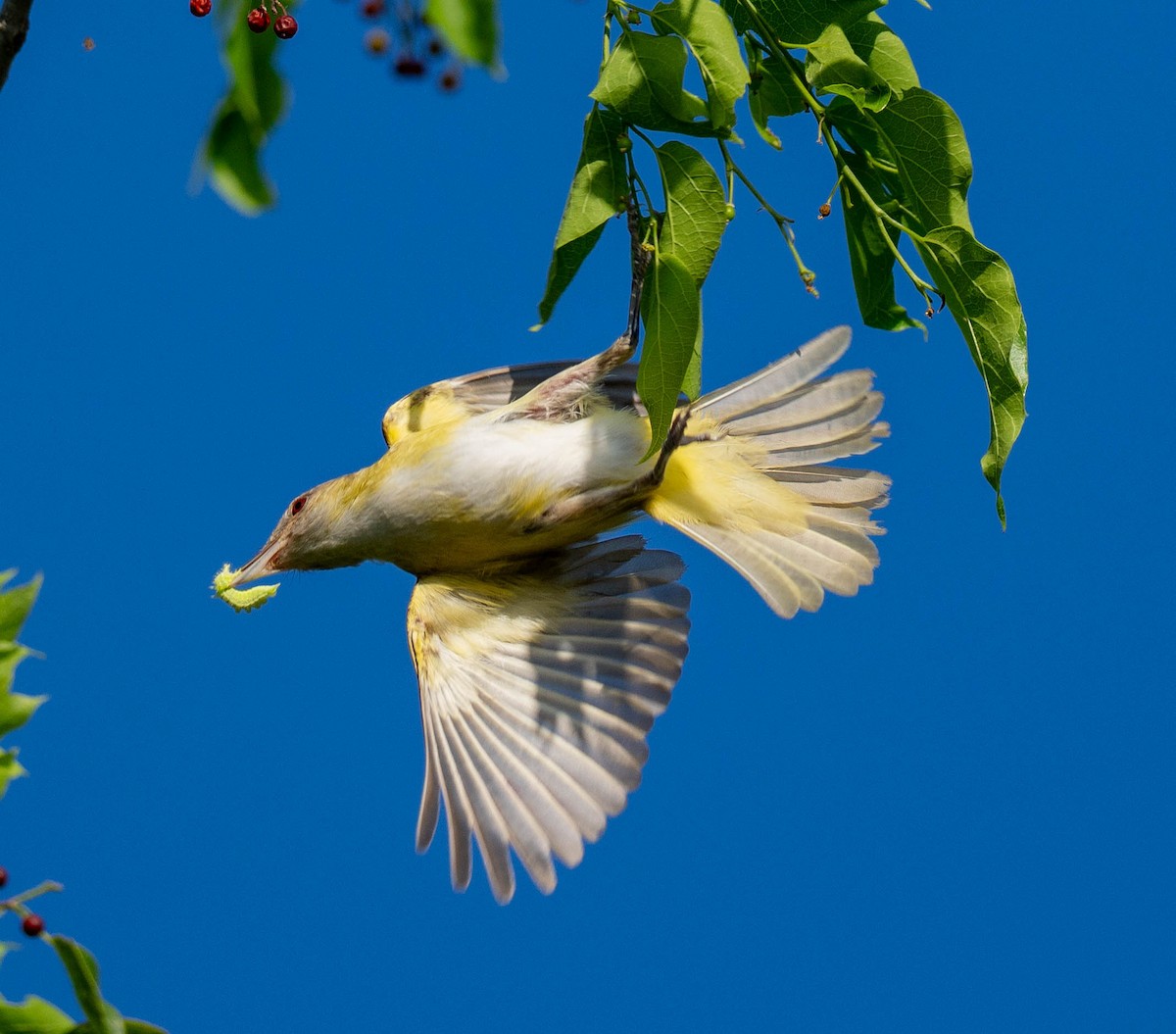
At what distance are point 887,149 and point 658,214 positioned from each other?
42cm

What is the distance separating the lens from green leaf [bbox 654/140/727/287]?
2375 millimetres

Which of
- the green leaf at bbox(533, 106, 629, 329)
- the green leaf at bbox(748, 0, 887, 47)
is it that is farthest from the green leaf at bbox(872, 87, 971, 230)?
the green leaf at bbox(533, 106, 629, 329)

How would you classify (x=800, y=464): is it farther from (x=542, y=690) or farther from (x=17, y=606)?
(x=17, y=606)

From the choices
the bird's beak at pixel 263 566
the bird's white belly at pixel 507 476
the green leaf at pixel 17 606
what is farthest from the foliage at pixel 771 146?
the bird's beak at pixel 263 566

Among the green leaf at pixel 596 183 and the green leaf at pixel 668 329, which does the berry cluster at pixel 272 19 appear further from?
the green leaf at pixel 668 329

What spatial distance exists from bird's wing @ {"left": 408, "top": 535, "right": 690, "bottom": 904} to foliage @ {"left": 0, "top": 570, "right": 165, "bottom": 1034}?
208 centimetres

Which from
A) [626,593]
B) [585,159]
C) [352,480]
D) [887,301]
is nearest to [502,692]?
[626,593]

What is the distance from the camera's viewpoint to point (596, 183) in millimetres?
2439

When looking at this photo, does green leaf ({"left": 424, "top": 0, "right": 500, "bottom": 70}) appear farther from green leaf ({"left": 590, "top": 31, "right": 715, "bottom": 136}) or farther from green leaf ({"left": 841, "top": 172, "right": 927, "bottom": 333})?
green leaf ({"left": 841, "top": 172, "right": 927, "bottom": 333})

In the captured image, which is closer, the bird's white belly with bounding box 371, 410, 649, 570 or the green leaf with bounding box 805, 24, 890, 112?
the green leaf with bounding box 805, 24, 890, 112

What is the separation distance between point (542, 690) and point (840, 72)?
2.46m

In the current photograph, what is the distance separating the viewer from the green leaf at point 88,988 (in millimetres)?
1910

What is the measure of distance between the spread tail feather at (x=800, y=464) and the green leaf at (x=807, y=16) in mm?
1962

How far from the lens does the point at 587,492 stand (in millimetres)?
4078
